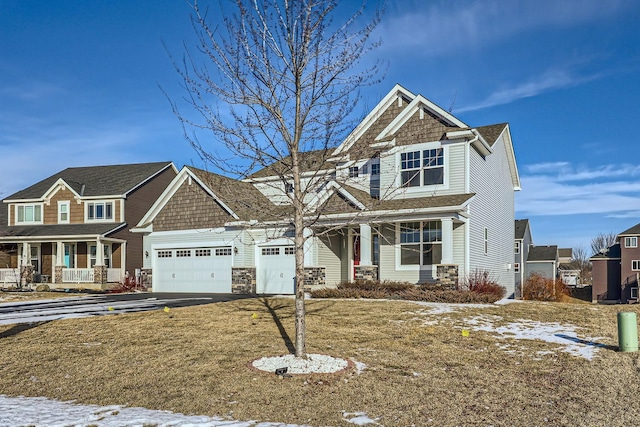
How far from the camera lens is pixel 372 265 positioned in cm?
2042

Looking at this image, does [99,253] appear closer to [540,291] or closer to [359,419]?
[540,291]

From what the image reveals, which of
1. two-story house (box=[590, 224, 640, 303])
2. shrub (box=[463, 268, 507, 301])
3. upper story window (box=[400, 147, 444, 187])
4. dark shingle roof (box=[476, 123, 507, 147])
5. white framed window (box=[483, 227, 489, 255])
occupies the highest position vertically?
dark shingle roof (box=[476, 123, 507, 147])

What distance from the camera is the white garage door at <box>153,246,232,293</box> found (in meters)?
24.8

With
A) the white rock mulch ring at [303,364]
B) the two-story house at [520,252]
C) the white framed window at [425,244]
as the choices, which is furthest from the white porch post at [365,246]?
the two-story house at [520,252]

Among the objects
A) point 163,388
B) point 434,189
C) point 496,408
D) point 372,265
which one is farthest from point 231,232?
point 496,408

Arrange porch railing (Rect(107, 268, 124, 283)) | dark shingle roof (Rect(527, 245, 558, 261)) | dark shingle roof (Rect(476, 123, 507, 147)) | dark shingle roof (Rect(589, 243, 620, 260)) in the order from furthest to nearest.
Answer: dark shingle roof (Rect(527, 245, 558, 261)) → dark shingle roof (Rect(589, 243, 620, 260)) → porch railing (Rect(107, 268, 124, 283)) → dark shingle roof (Rect(476, 123, 507, 147))

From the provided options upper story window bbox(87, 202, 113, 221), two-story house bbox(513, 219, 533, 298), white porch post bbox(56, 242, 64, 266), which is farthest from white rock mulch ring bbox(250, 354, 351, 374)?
white porch post bbox(56, 242, 64, 266)

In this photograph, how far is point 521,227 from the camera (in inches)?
1843

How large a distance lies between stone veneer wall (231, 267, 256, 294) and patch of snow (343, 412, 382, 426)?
1762cm

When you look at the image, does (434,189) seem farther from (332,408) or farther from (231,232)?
(332,408)

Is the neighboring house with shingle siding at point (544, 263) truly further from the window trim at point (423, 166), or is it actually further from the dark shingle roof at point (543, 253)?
the window trim at point (423, 166)

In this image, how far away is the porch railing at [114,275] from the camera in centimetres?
3013

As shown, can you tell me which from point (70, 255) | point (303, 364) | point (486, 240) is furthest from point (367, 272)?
point (70, 255)

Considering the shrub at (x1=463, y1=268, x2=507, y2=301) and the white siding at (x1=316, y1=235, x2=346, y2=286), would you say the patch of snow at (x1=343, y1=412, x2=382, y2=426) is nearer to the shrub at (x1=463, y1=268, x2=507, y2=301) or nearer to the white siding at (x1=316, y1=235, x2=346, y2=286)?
the shrub at (x1=463, y1=268, x2=507, y2=301)
